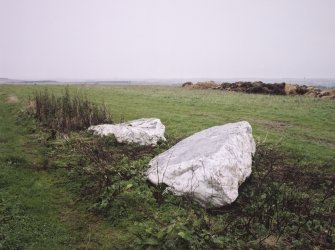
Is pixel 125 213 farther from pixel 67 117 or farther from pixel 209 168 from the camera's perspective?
pixel 67 117

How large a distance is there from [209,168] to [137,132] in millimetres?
4950

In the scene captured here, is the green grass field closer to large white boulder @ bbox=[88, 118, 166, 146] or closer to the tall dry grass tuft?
large white boulder @ bbox=[88, 118, 166, 146]

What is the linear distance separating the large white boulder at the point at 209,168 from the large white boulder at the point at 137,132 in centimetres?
266

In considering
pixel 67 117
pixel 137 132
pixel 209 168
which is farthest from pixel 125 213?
pixel 67 117

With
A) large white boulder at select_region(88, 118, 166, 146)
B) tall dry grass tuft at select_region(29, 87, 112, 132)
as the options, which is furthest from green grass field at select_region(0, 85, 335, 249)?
tall dry grass tuft at select_region(29, 87, 112, 132)

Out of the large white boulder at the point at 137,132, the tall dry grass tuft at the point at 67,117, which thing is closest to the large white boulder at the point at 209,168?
the large white boulder at the point at 137,132

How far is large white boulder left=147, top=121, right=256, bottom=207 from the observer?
22.6 ft

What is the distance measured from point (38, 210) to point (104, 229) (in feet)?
5.61

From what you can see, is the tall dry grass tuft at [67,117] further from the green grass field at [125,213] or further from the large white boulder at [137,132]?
the green grass field at [125,213]

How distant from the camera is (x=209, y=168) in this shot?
711 centimetres

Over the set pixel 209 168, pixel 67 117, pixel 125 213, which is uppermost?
pixel 67 117

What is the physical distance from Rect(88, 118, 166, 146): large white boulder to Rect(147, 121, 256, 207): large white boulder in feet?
8.74

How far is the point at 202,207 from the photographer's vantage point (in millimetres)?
6844

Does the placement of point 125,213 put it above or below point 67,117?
below
